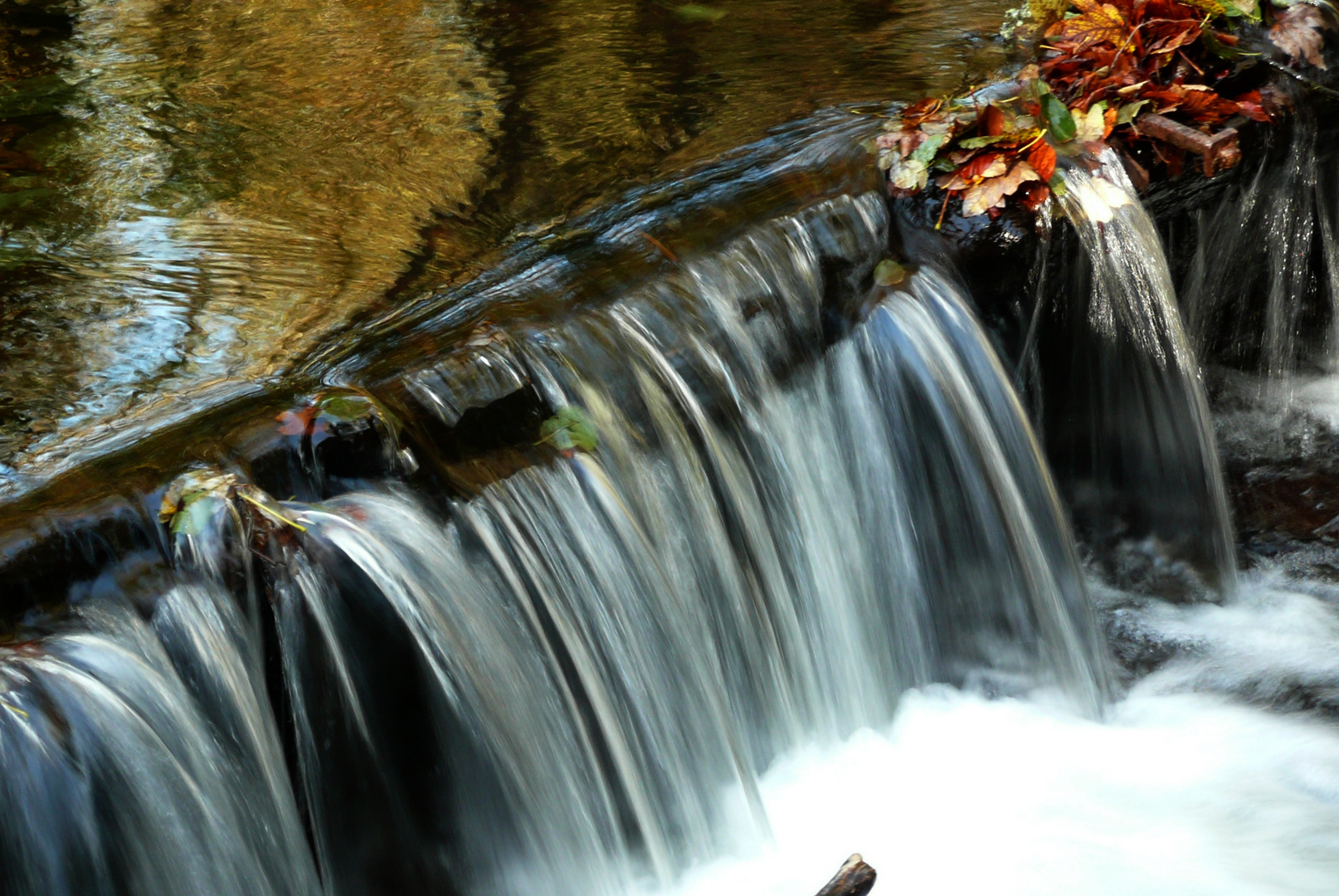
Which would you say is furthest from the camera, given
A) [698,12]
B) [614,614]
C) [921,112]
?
[698,12]

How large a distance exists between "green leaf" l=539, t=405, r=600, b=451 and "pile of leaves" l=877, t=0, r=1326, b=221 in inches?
57.8

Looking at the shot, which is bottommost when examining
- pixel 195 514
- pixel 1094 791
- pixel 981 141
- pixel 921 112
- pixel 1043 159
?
pixel 1094 791

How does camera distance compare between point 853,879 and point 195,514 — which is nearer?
point 853,879

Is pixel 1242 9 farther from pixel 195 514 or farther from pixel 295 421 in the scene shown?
pixel 195 514

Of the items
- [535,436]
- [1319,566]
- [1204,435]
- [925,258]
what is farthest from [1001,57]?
[535,436]

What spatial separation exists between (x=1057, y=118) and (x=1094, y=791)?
220 centimetres

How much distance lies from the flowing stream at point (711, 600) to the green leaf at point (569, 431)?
1 centimetres

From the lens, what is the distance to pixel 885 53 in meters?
5.37

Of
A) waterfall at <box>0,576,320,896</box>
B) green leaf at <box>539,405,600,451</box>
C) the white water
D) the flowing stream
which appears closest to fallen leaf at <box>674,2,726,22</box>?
the flowing stream

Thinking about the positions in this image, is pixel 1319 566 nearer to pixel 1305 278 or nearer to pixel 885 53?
pixel 1305 278

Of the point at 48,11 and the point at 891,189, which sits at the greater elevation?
the point at 48,11

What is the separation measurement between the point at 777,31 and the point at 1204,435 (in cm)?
268

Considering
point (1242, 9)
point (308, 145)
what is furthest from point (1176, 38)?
point (308, 145)

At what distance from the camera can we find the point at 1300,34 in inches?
191
